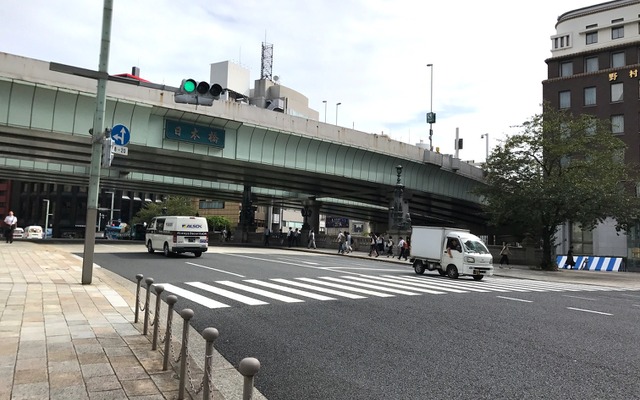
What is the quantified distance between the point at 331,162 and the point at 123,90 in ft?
55.4

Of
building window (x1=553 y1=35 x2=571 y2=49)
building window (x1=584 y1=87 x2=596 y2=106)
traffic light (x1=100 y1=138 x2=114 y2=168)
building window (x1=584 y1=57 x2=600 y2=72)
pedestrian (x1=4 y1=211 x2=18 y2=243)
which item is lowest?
pedestrian (x1=4 y1=211 x2=18 y2=243)

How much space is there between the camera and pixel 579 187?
2800 centimetres

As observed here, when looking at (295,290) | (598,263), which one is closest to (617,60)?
(598,263)

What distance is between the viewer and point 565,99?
52.7 metres

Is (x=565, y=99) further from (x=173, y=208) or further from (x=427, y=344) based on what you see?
(x=173, y=208)

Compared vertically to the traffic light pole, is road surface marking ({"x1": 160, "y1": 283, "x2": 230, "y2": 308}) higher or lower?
lower

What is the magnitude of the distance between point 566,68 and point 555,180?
103 ft

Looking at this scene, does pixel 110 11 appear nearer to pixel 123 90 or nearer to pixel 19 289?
pixel 19 289

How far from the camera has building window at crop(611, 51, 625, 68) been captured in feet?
164

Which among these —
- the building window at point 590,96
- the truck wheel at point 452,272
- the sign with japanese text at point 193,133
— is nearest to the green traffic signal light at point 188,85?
the truck wheel at point 452,272

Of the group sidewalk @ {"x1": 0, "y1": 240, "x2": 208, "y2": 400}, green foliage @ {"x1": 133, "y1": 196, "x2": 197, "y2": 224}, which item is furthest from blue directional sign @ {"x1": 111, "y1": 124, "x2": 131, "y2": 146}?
green foliage @ {"x1": 133, "y1": 196, "x2": 197, "y2": 224}

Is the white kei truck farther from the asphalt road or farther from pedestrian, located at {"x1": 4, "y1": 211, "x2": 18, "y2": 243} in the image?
pedestrian, located at {"x1": 4, "y1": 211, "x2": 18, "y2": 243}

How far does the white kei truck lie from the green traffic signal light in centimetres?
1312

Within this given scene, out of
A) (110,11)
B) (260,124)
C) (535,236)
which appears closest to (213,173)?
(260,124)
